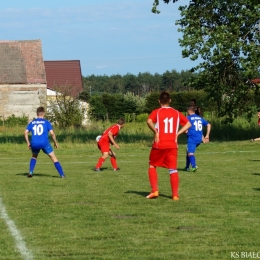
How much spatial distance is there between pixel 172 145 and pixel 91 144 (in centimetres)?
1998

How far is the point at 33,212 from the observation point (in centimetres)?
1045

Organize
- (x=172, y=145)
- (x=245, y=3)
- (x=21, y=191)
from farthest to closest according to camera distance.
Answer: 1. (x=245, y=3)
2. (x=21, y=191)
3. (x=172, y=145)

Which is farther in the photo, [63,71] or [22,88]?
[63,71]

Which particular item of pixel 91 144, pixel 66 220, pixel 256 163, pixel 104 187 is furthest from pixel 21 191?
pixel 91 144

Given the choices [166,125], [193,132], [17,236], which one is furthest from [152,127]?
[193,132]

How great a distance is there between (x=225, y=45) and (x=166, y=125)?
18.6 meters

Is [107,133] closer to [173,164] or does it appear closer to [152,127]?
[173,164]

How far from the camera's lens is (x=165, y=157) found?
1170cm

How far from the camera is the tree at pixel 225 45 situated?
2936 centimetres

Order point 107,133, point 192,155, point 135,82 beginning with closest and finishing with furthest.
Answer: point 192,155
point 107,133
point 135,82

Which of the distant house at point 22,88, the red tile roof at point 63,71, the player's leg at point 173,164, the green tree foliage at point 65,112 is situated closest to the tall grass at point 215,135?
the green tree foliage at point 65,112

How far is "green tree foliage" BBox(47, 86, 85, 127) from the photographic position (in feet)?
154

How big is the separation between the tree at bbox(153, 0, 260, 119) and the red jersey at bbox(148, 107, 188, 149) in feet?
58.3

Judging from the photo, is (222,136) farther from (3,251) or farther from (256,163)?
(3,251)
